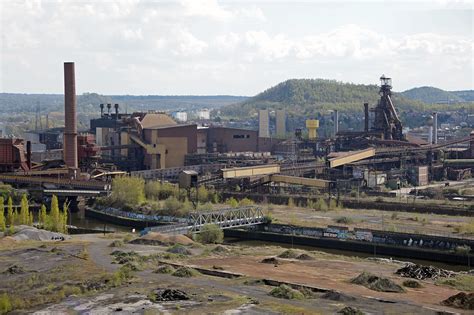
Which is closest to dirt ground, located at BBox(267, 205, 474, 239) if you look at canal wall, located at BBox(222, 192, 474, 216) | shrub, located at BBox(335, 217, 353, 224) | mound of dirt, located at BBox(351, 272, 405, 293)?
shrub, located at BBox(335, 217, 353, 224)

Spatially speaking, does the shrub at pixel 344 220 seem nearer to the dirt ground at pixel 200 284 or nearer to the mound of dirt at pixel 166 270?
the dirt ground at pixel 200 284

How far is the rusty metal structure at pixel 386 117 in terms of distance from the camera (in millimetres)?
63312

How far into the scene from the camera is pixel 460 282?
22.8m

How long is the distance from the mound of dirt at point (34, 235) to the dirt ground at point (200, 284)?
248 cm

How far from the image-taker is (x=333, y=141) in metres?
64.9

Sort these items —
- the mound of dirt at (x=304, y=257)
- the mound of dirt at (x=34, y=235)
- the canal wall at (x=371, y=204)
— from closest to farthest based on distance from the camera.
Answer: the mound of dirt at (x=304, y=257), the mound of dirt at (x=34, y=235), the canal wall at (x=371, y=204)

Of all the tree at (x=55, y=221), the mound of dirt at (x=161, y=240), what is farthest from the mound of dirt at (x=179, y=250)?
the tree at (x=55, y=221)

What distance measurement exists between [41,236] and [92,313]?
14.5 metres

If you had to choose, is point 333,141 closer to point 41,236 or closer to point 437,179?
point 437,179

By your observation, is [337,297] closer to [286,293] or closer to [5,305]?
[286,293]

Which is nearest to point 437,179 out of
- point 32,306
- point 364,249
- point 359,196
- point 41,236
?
point 359,196

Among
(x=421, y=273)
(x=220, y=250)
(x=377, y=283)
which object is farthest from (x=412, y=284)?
(x=220, y=250)

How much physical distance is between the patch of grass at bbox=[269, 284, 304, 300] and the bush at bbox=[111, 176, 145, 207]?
79.7 ft

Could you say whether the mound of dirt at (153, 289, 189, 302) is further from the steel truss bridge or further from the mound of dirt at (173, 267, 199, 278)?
the steel truss bridge
